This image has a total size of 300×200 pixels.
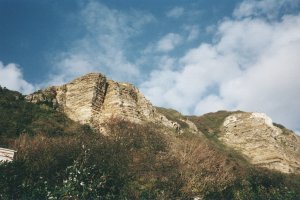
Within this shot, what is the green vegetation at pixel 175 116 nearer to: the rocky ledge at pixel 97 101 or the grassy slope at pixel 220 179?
the rocky ledge at pixel 97 101

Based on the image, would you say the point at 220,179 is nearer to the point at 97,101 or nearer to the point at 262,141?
the point at 97,101

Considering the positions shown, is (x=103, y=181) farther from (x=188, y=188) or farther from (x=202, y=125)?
(x=202, y=125)

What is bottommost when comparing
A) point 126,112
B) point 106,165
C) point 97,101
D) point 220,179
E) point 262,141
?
point 106,165

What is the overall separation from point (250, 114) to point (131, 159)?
49289mm

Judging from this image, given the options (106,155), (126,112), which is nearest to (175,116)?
(126,112)

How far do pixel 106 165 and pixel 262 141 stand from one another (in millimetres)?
45993

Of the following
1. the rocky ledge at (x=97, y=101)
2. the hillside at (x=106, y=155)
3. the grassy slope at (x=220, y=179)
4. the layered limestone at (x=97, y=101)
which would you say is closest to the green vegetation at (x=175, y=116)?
the hillside at (x=106, y=155)

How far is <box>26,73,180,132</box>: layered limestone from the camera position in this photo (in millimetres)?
48469

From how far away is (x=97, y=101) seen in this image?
1989 inches

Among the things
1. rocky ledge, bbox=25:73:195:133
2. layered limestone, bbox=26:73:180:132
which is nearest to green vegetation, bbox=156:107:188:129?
rocky ledge, bbox=25:73:195:133

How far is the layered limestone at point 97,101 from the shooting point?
48469 mm

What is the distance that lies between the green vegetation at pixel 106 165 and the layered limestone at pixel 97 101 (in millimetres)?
2020

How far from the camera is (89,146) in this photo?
33.2m

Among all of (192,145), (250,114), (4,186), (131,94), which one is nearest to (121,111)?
(131,94)
